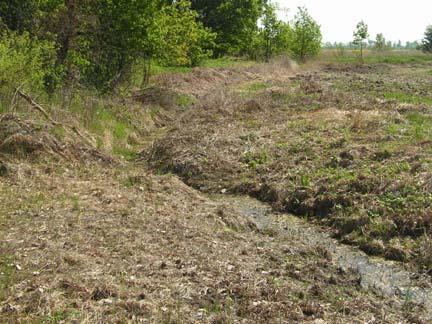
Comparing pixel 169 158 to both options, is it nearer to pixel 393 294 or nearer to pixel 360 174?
pixel 360 174

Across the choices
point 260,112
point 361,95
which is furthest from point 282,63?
point 260,112

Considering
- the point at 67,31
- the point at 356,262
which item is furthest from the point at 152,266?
the point at 67,31

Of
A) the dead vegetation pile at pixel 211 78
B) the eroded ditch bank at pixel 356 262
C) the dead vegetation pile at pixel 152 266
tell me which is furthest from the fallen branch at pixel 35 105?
the dead vegetation pile at pixel 211 78

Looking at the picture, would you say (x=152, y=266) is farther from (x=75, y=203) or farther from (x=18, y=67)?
(x=18, y=67)

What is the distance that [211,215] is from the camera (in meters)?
8.34

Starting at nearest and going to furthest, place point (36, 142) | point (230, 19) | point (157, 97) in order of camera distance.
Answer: point (36, 142) < point (157, 97) < point (230, 19)

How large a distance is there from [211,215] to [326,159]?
12.7 ft

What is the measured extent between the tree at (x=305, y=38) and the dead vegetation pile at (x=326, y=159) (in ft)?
111

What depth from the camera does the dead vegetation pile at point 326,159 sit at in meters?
8.21

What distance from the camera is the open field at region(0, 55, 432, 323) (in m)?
5.41

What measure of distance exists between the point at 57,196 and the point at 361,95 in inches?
575

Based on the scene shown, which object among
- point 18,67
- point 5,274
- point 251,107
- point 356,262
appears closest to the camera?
point 5,274

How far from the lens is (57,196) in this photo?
324 inches

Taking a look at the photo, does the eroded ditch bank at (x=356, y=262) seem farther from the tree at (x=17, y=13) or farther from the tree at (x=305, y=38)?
the tree at (x=305, y=38)
